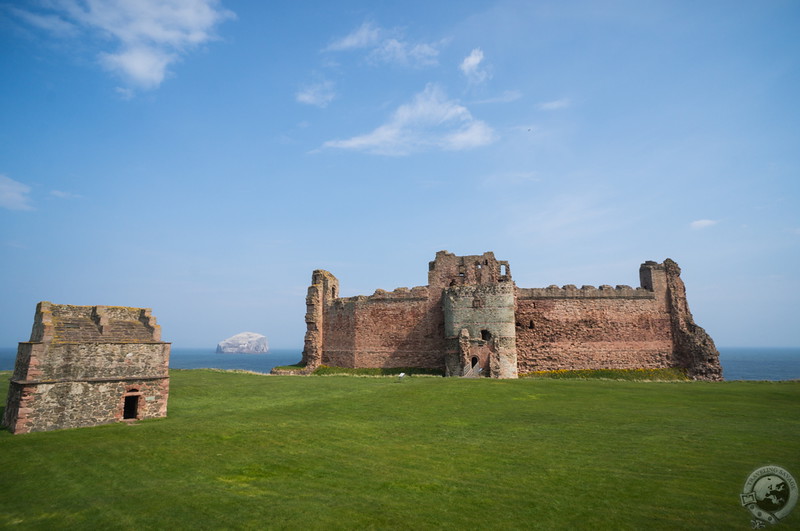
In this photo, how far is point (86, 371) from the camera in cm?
1588

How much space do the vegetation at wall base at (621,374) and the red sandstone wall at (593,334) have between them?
0.54 m

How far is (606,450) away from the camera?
37.4ft

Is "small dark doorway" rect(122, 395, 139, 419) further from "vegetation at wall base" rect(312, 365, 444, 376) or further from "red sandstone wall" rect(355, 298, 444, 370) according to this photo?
"red sandstone wall" rect(355, 298, 444, 370)

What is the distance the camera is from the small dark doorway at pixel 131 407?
16.8 meters

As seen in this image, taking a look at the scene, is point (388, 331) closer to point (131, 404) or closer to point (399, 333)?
point (399, 333)

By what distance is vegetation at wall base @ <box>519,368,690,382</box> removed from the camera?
3080 cm

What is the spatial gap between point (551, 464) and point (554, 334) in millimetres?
23800

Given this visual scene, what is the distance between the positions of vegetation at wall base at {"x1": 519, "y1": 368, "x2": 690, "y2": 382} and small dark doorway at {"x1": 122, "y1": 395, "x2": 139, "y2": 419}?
2316 cm

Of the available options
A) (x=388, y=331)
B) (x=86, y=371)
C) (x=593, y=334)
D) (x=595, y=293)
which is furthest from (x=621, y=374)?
(x=86, y=371)

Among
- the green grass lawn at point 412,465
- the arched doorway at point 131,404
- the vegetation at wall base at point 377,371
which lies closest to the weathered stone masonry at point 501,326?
the vegetation at wall base at point 377,371

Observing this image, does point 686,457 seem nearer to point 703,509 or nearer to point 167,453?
point 703,509

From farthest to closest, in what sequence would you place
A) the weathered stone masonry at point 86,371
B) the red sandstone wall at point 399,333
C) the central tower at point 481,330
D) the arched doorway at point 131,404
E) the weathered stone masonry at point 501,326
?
the red sandstone wall at point 399,333
the weathered stone masonry at point 501,326
the central tower at point 481,330
the arched doorway at point 131,404
the weathered stone masonry at point 86,371

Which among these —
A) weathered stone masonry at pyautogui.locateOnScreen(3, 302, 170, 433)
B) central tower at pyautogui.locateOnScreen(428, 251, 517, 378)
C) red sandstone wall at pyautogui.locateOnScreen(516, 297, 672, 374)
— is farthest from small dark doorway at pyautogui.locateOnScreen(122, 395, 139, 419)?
red sandstone wall at pyautogui.locateOnScreen(516, 297, 672, 374)

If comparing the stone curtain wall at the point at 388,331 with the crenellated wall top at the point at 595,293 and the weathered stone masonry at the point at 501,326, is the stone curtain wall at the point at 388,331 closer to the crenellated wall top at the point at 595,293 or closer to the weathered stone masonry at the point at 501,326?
the weathered stone masonry at the point at 501,326
